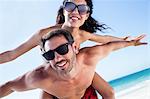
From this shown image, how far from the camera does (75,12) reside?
1258 millimetres

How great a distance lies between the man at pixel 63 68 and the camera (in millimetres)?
1201

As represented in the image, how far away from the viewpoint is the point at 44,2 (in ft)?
4.66

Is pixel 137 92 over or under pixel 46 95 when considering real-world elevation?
under

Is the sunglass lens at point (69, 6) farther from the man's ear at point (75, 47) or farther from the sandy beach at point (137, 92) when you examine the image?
the sandy beach at point (137, 92)

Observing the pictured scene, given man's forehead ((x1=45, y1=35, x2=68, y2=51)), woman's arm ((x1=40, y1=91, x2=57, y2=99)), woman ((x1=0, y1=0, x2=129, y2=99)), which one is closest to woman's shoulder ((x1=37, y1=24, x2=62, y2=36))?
woman ((x1=0, y1=0, x2=129, y2=99))

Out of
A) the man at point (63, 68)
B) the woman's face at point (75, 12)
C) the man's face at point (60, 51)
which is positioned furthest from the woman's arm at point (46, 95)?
the woman's face at point (75, 12)

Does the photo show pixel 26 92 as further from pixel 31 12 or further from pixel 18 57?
pixel 31 12

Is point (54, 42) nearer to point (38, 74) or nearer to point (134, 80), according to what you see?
point (38, 74)

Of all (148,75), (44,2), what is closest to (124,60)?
(148,75)

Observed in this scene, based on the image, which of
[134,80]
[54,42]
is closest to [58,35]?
[54,42]

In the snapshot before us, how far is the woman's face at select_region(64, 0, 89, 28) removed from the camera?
4.12 ft

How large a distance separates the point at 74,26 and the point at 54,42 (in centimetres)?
12

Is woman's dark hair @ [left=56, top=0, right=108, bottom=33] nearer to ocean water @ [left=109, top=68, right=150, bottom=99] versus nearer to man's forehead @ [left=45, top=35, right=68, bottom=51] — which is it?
man's forehead @ [left=45, top=35, right=68, bottom=51]

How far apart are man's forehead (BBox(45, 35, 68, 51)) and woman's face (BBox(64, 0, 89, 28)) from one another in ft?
0.30
